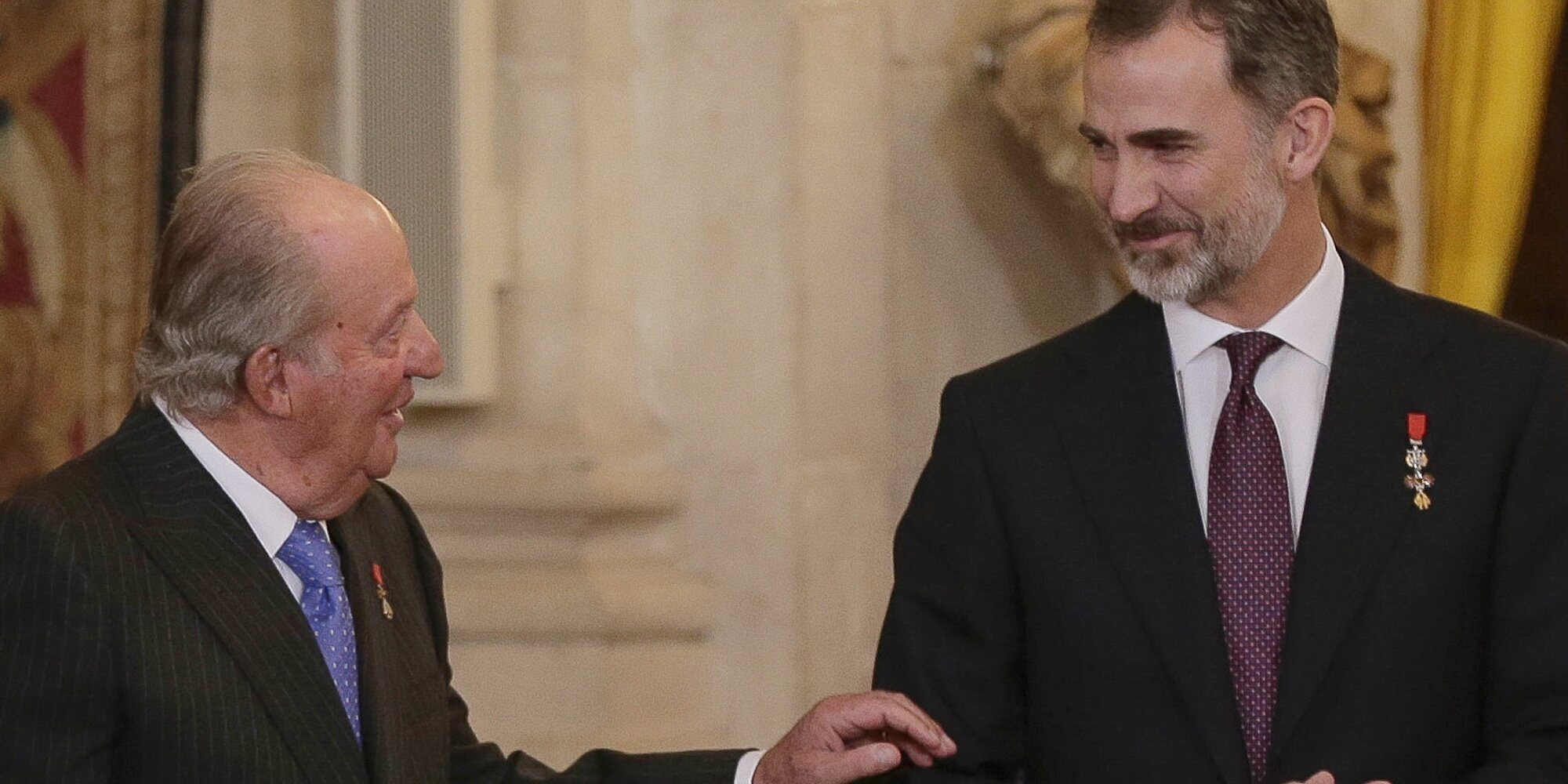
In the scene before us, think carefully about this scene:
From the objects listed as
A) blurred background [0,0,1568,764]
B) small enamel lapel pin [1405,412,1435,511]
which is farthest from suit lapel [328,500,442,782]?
blurred background [0,0,1568,764]

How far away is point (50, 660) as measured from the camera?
248cm

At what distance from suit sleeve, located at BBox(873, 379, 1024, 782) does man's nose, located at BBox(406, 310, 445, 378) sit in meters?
0.69

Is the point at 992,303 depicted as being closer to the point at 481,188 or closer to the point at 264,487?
the point at 481,188

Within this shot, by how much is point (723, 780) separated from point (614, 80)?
7.13 feet

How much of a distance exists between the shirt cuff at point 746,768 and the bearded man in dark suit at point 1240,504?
28cm

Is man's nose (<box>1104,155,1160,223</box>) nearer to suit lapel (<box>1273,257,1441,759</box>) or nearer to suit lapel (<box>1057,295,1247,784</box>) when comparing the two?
suit lapel (<box>1057,295,1247,784</box>)

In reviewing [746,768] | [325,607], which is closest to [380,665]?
[325,607]

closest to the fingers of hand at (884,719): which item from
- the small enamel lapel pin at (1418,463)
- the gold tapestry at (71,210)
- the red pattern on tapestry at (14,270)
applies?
the small enamel lapel pin at (1418,463)

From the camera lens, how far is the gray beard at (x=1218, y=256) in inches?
110

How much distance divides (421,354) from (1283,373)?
45.6 inches

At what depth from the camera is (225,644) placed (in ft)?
8.54

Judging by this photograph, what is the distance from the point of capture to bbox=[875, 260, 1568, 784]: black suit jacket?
269 cm

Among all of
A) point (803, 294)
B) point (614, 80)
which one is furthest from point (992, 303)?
point (614, 80)

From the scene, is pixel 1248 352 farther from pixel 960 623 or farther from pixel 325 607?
pixel 325 607
